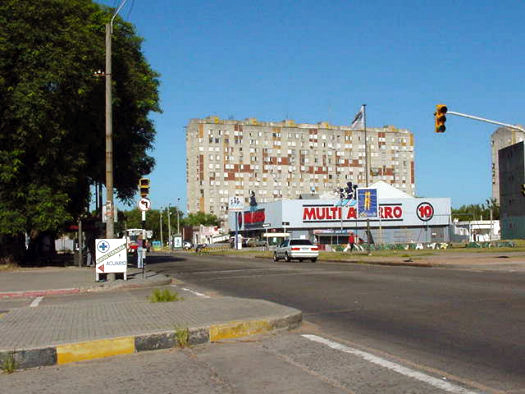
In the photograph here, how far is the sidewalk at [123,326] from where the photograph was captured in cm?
781

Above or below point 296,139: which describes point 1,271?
below

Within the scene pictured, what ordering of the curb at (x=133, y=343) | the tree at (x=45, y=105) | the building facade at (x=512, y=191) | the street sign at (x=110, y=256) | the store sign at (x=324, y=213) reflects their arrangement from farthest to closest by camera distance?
1. the store sign at (x=324, y=213)
2. the building facade at (x=512, y=191)
3. the tree at (x=45, y=105)
4. the street sign at (x=110, y=256)
5. the curb at (x=133, y=343)

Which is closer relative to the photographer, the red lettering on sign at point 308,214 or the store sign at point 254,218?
the red lettering on sign at point 308,214

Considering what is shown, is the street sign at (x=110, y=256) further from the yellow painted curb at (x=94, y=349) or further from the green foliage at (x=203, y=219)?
the green foliage at (x=203, y=219)

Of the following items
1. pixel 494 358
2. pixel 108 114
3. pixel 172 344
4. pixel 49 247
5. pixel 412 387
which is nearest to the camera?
pixel 412 387

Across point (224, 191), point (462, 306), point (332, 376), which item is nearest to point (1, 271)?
point (462, 306)

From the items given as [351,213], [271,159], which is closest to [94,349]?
[351,213]

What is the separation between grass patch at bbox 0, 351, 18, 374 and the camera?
7219mm

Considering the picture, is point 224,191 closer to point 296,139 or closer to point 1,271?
point 296,139

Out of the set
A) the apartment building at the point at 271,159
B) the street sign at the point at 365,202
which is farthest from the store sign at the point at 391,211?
the apartment building at the point at 271,159

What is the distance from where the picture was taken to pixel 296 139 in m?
161

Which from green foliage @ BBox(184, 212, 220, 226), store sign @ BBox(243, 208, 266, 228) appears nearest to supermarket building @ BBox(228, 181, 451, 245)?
store sign @ BBox(243, 208, 266, 228)

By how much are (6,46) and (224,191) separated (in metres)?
128

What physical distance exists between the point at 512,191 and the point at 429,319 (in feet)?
309
